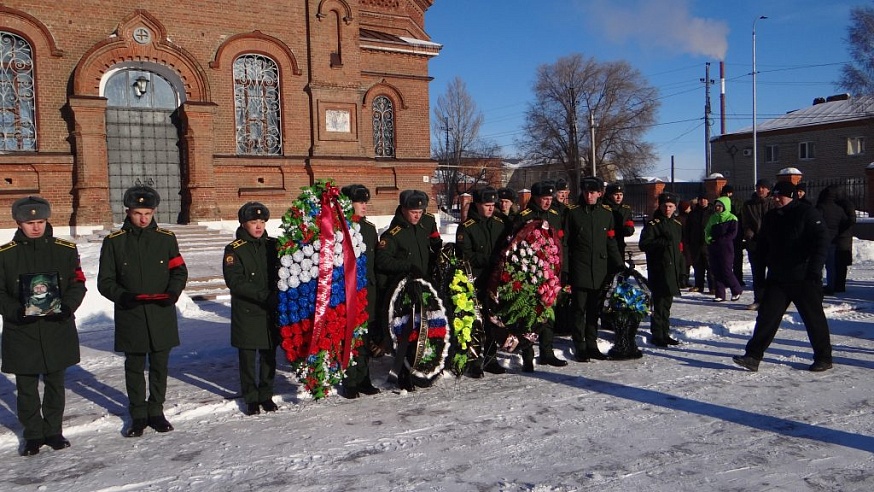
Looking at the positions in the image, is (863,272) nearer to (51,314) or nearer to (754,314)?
(754,314)

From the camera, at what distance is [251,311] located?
532cm

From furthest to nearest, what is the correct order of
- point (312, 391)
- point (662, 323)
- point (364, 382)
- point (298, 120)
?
point (298, 120)
point (662, 323)
point (364, 382)
point (312, 391)

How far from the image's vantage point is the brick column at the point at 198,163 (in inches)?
693

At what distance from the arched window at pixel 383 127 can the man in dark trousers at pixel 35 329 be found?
671 inches

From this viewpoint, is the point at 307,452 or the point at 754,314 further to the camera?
the point at 754,314

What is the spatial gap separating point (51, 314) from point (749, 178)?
159 ft

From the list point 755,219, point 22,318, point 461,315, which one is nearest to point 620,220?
point 461,315

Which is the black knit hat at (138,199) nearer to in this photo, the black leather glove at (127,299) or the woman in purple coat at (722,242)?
the black leather glove at (127,299)

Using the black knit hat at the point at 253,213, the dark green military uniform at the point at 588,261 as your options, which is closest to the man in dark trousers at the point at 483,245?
the dark green military uniform at the point at 588,261

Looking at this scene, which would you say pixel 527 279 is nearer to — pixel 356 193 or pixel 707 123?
pixel 356 193

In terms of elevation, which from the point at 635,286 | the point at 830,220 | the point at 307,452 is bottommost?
the point at 307,452

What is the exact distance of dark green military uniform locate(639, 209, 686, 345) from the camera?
7.51 m

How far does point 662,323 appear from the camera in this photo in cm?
754

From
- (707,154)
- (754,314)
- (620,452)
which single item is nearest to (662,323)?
A: (754,314)
